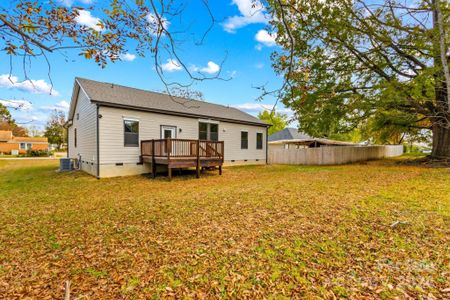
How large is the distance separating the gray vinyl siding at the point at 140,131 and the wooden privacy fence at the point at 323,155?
4.77 metres

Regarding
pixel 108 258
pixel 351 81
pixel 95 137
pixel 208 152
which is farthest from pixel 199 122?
pixel 108 258

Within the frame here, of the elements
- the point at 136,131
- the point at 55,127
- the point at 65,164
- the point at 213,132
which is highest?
the point at 55,127

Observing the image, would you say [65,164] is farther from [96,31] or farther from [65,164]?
[96,31]

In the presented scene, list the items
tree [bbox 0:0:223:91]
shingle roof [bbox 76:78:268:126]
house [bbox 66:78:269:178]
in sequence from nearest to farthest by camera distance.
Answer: tree [bbox 0:0:223:91], house [bbox 66:78:269:178], shingle roof [bbox 76:78:268:126]

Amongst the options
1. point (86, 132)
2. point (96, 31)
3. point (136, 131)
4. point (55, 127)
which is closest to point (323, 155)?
point (136, 131)

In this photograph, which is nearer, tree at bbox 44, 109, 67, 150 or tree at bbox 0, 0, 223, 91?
tree at bbox 0, 0, 223, 91

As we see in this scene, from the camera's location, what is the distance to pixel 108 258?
10.6 ft

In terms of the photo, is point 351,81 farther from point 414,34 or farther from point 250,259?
point 250,259

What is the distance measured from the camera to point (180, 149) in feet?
34.3

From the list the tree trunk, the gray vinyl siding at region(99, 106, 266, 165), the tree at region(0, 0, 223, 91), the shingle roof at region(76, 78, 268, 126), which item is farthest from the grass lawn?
the tree trunk

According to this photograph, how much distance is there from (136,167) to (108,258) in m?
8.63

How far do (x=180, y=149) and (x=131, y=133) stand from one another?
2713mm

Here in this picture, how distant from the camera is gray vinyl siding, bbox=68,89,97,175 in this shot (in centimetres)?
1066

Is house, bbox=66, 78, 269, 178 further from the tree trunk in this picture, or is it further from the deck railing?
the tree trunk
